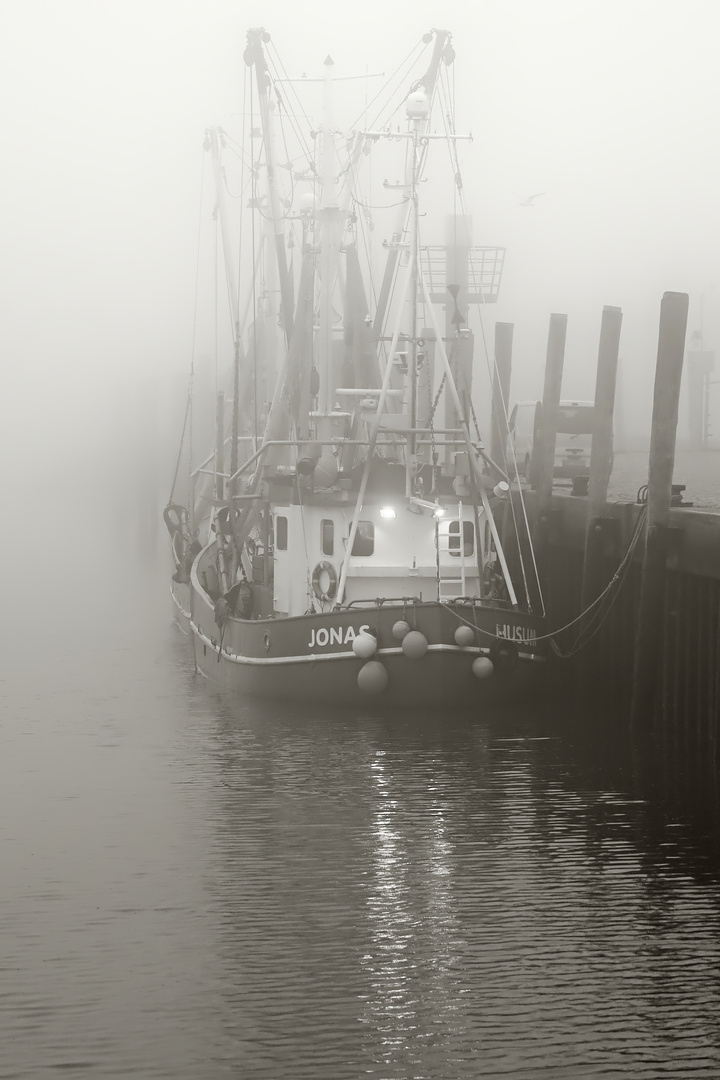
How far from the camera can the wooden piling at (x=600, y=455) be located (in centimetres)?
1756

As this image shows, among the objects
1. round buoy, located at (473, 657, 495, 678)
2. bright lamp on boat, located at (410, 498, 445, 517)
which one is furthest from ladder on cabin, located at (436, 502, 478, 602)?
round buoy, located at (473, 657, 495, 678)

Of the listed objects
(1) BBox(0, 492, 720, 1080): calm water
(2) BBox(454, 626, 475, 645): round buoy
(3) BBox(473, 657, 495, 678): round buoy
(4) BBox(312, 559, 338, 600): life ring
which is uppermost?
(4) BBox(312, 559, 338, 600): life ring

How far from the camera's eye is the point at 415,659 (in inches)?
652

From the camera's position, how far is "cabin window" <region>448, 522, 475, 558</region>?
18.3 metres

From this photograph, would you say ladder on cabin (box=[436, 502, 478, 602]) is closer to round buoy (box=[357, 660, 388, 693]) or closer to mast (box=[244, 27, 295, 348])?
round buoy (box=[357, 660, 388, 693])

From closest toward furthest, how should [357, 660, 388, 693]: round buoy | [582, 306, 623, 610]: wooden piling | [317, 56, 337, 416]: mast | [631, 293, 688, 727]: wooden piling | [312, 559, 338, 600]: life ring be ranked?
[631, 293, 688, 727]: wooden piling
[357, 660, 388, 693]: round buoy
[582, 306, 623, 610]: wooden piling
[312, 559, 338, 600]: life ring
[317, 56, 337, 416]: mast

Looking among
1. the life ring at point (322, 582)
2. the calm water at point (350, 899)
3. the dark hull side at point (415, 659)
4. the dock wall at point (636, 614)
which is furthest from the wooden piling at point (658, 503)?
the life ring at point (322, 582)

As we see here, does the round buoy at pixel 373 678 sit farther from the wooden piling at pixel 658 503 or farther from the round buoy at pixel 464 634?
the wooden piling at pixel 658 503

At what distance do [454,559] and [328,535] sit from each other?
5.48ft

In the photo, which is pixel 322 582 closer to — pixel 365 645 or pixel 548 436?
pixel 365 645

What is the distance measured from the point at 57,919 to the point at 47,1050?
2396 mm

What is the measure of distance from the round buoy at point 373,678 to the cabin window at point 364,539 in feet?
6.67

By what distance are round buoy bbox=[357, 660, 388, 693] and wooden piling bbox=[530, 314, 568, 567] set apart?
16.1 feet

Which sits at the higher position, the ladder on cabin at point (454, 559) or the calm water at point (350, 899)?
the ladder on cabin at point (454, 559)
